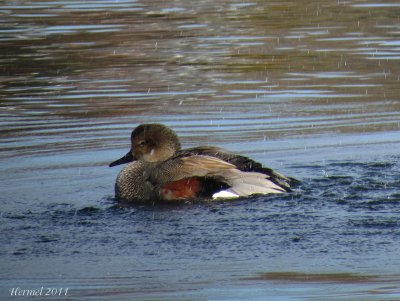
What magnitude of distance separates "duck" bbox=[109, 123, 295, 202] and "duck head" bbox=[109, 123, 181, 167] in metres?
0.11

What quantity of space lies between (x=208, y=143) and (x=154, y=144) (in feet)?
5.69

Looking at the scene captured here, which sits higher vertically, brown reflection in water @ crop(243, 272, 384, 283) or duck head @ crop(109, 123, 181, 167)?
duck head @ crop(109, 123, 181, 167)

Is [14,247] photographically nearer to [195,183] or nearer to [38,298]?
[38,298]

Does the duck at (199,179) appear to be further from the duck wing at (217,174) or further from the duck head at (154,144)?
the duck head at (154,144)

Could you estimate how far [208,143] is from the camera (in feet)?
38.4

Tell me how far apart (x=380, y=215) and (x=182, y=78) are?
7350mm

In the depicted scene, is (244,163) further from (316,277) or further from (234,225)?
(316,277)

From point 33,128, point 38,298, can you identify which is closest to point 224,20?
point 33,128

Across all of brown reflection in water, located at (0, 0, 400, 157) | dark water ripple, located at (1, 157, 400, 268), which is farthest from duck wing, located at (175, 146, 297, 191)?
brown reflection in water, located at (0, 0, 400, 157)

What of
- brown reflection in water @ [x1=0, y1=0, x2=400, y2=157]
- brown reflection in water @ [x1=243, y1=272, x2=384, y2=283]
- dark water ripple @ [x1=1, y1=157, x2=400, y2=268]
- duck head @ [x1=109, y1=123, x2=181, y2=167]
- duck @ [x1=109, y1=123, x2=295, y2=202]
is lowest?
brown reflection in water @ [x1=243, y1=272, x2=384, y2=283]

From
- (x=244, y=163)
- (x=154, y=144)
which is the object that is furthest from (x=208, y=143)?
(x=244, y=163)

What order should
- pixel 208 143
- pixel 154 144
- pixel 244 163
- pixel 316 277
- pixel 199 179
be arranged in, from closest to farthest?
1. pixel 316 277
2. pixel 199 179
3. pixel 244 163
4. pixel 154 144
5. pixel 208 143

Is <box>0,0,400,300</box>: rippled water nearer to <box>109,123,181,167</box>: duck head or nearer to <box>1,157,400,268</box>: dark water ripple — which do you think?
<box>1,157,400,268</box>: dark water ripple

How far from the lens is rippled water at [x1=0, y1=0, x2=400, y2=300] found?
7395 millimetres
